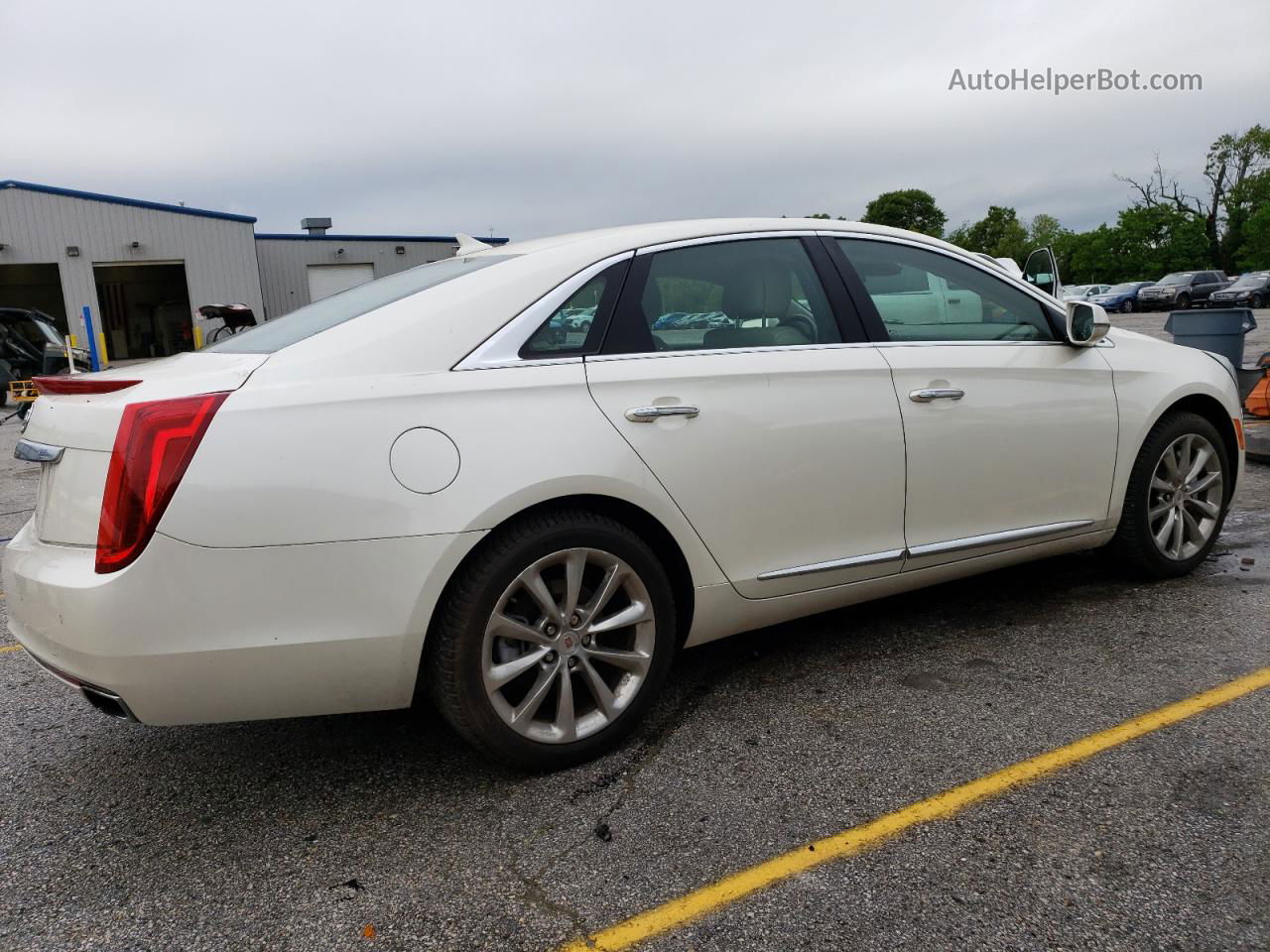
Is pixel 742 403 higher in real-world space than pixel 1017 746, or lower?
higher

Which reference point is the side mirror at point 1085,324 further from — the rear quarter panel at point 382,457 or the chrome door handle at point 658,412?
the rear quarter panel at point 382,457

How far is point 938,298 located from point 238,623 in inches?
106

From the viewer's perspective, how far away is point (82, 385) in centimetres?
251

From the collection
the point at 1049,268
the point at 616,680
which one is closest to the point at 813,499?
the point at 616,680

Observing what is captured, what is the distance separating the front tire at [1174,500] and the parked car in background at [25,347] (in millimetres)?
19637

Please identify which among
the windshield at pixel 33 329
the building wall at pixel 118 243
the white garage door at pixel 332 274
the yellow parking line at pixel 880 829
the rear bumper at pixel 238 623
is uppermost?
the building wall at pixel 118 243

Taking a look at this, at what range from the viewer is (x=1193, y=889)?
6.84ft

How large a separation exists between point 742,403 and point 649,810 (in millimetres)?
1211

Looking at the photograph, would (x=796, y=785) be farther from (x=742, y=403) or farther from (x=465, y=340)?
(x=465, y=340)

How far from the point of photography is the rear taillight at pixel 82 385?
246cm

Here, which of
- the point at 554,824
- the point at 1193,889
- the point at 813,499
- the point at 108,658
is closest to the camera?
the point at 1193,889

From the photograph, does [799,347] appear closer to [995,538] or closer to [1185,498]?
[995,538]

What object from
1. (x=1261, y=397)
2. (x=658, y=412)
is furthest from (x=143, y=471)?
(x=1261, y=397)

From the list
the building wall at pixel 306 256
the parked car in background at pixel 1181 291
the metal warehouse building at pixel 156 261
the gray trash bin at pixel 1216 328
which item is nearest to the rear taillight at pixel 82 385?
the gray trash bin at pixel 1216 328
